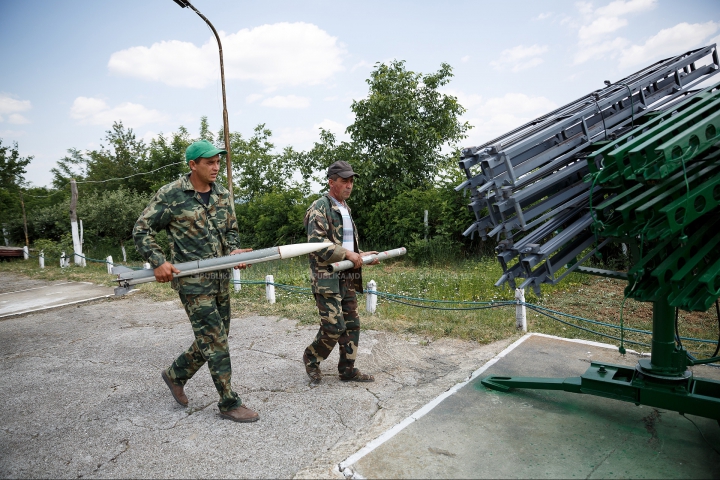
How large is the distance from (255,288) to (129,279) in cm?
674

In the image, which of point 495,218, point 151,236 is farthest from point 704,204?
point 151,236

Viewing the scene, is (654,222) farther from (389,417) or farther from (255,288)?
(255,288)

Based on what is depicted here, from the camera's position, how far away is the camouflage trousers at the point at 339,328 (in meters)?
4.46

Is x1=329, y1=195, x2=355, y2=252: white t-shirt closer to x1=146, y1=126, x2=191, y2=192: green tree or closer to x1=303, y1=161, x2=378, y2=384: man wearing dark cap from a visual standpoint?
x1=303, y1=161, x2=378, y2=384: man wearing dark cap

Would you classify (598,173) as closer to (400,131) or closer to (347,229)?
(347,229)

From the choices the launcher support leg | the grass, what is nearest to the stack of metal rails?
the launcher support leg

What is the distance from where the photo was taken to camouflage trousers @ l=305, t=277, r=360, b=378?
14.6 ft

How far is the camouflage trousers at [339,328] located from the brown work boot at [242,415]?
0.93 m

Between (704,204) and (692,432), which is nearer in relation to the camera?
(704,204)

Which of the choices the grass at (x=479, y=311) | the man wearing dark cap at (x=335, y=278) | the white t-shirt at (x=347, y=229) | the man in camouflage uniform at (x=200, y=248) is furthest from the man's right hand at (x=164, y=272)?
the grass at (x=479, y=311)

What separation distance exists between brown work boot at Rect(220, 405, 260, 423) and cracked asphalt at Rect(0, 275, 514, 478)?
0.18 ft

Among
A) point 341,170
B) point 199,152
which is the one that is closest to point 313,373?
point 341,170

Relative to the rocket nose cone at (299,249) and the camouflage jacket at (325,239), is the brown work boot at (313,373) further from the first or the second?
the rocket nose cone at (299,249)

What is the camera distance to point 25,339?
710 centimetres
